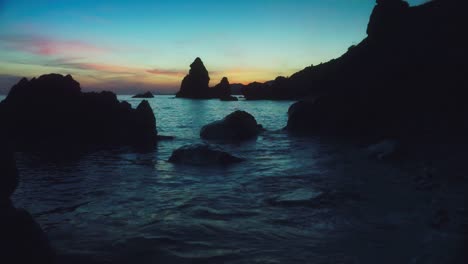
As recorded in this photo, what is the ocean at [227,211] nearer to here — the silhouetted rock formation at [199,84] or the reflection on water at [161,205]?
the reflection on water at [161,205]

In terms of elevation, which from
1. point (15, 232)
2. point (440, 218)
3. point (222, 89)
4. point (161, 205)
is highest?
point (222, 89)

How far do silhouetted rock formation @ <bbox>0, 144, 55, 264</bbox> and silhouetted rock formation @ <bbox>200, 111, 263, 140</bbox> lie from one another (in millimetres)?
19766

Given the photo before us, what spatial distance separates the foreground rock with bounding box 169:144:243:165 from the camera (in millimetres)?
14758

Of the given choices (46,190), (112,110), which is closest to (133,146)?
(112,110)

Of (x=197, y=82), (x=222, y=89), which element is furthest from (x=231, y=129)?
(x=197, y=82)

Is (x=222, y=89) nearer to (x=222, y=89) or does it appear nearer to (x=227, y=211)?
(x=222, y=89)

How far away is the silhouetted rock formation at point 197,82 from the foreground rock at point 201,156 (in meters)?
158

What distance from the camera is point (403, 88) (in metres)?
26.5

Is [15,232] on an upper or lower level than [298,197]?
upper

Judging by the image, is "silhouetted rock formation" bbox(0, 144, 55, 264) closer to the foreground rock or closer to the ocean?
the ocean

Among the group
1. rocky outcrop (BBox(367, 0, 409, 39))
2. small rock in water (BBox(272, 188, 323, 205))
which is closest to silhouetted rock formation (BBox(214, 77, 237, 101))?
rocky outcrop (BBox(367, 0, 409, 39))

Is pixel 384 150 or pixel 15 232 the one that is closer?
Result: pixel 15 232

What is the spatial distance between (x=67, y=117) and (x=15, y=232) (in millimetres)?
22337

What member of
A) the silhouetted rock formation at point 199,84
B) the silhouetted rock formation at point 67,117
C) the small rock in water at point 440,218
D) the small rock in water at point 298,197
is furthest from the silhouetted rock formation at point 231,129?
the silhouetted rock formation at point 199,84
